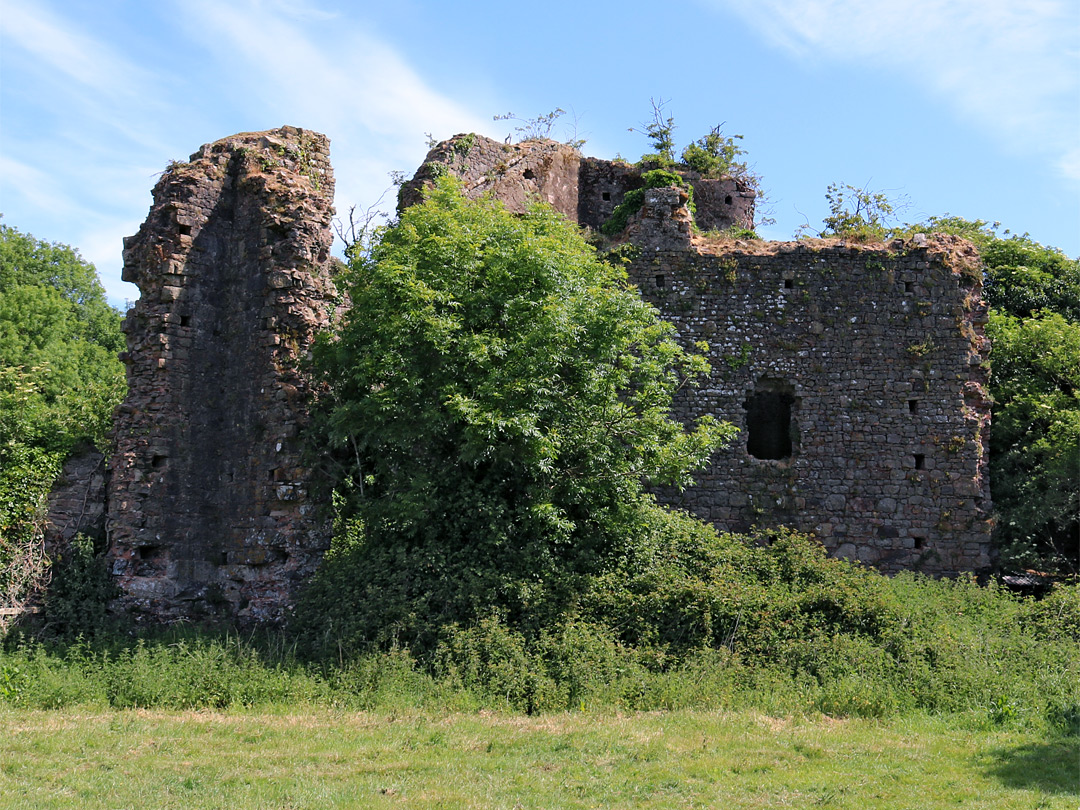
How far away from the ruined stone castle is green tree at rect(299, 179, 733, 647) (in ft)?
5.15

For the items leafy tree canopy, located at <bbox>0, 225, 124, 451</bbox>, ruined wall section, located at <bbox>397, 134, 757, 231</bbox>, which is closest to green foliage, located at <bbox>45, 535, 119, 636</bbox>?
leafy tree canopy, located at <bbox>0, 225, 124, 451</bbox>

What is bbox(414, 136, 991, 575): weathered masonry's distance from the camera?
16.0 meters

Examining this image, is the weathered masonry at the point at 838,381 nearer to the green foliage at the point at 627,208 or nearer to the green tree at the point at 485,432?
the green foliage at the point at 627,208

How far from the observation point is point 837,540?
16.0 metres

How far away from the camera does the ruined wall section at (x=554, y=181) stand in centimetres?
1786

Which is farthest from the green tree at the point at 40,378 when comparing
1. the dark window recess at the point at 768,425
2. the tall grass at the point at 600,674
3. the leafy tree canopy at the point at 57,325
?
the dark window recess at the point at 768,425

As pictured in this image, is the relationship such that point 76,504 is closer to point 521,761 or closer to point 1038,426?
point 521,761

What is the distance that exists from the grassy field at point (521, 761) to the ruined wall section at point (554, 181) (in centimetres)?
952

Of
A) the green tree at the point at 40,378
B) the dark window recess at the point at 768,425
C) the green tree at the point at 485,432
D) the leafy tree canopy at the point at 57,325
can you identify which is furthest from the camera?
the leafy tree canopy at the point at 57,325

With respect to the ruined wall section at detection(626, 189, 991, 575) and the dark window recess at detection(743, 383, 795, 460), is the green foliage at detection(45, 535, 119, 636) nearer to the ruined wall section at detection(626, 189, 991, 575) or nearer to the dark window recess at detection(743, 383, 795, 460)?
the ruined wall section at detection(626, 189, 991, 575)

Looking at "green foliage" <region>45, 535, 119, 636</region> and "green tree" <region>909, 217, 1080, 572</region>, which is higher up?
"green tree" <region>909, 217, 1080, 572</region>

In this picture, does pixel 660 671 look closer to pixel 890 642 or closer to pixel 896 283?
pixel 890 642

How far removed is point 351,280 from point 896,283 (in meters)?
9.39

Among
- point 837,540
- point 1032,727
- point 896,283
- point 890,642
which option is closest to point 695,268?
point 896,283
